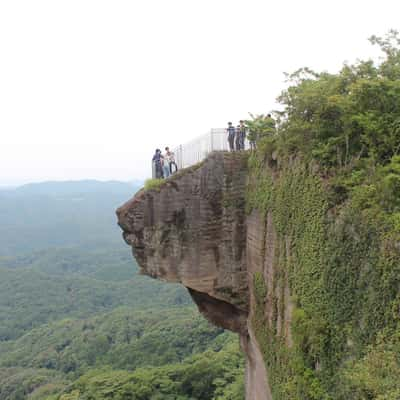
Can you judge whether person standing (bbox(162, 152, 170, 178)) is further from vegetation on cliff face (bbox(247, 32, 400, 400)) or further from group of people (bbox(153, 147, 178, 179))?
vegetation on cliff face (bbox(247, 32, 400, 400))

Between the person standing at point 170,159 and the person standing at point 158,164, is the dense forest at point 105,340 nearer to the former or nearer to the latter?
the person standing at point 158,164

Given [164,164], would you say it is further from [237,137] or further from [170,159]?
[237,137]

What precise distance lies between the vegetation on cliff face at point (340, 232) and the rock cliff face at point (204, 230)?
2.18 m

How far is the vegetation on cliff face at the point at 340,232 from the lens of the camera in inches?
204

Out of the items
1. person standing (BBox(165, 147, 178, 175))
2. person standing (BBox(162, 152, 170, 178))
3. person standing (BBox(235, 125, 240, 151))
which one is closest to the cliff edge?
person standing (BBox(235, 125, 240, 151))

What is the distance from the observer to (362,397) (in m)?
5.02

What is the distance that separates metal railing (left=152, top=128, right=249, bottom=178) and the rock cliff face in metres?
0.43

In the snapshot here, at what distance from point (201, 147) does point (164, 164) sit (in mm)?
1737

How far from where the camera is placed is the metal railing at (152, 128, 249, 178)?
11.3 meters

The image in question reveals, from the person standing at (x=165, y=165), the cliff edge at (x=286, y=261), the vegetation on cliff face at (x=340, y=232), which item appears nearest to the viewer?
the vegetation on cliff face at (x=340, y=232)

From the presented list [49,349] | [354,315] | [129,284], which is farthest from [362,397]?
[129,284]

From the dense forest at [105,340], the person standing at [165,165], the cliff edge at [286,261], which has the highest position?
the person standing at [165,165]

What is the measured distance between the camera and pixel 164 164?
13.0 meters

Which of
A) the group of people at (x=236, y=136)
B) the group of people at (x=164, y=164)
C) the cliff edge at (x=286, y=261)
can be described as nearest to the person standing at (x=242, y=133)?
the group of people at (x=236, y=136)
